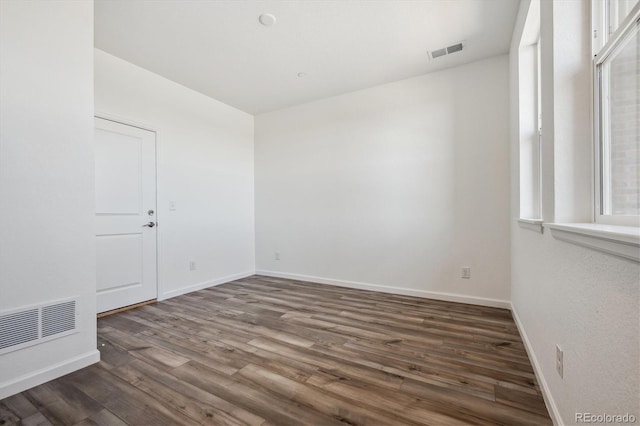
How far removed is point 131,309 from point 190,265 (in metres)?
0.86

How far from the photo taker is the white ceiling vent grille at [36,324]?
165 cm

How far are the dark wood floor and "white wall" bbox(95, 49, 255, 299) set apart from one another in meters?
1.03

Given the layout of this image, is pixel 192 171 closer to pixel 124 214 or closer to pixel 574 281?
pixel 124 214

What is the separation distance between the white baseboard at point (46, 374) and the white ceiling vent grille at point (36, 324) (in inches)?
7.6

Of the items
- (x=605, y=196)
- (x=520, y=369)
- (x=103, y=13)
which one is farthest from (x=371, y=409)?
(x=103, y=13)

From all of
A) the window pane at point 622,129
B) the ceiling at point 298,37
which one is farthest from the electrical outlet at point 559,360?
the ceiling at point 298,37

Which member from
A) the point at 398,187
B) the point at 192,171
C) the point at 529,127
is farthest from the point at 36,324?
the point at 529,127

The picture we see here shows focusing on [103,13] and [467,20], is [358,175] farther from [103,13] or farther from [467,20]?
[103,13]

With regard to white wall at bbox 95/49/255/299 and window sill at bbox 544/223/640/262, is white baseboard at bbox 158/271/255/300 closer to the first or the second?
white wall at bbox 95/49/255/299

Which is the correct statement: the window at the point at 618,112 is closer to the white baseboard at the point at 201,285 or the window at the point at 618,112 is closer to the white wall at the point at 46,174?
the white wall at the point at 46,174

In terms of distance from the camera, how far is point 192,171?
3.85 meters

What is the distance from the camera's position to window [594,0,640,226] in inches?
37.2

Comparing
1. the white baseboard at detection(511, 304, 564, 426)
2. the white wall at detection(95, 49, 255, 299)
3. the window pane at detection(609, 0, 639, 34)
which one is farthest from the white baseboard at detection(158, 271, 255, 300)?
the window pane at detection(609, 0, 639, 34)

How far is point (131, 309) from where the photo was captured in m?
3.12
